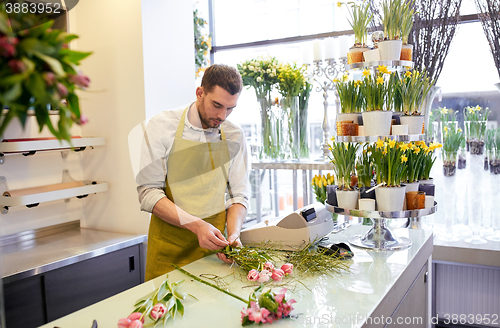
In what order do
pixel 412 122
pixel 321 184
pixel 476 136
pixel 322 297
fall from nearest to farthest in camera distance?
pixel 322 297
pixel 412 122
pixel 321 184
pixel 476 136

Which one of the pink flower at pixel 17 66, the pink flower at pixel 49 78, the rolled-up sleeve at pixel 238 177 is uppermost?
the pink flower at pixel 17 66

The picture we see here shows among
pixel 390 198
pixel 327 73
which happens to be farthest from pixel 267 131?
pixel 390 198

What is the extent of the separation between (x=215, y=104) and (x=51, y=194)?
1.28 meters

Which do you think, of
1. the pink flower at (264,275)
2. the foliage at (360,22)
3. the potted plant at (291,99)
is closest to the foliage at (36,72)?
the pink flower at (264,275)

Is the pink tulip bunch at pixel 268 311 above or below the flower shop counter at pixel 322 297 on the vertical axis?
above

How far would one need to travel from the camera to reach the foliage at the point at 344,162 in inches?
72.8

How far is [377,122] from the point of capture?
1.83 metres

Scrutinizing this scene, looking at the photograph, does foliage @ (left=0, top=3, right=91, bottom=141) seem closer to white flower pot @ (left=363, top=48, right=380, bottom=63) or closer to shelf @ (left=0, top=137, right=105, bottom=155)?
white flower pot @ (left=363, top=48, right=380, bottom=63)

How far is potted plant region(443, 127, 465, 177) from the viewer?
309cm

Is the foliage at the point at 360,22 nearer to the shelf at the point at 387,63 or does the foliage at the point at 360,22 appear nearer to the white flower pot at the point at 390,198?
the shelf at the point at 387,63

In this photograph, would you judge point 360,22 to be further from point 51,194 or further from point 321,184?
point 51,194

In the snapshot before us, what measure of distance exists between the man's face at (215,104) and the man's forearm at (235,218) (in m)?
0.43

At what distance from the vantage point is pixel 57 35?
602 millimetres

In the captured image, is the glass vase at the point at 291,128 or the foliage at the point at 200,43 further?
the foliage at the point at 200,43
